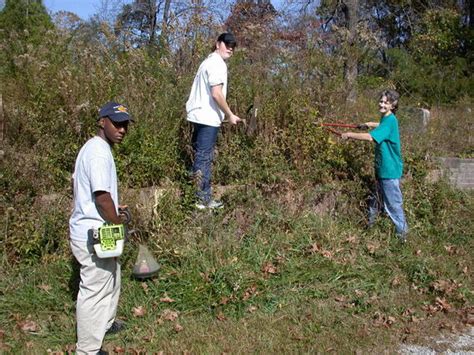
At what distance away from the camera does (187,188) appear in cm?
516

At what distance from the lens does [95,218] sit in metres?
3.41

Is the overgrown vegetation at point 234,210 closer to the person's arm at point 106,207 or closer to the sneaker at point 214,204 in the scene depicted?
the sneaker at point 214,204

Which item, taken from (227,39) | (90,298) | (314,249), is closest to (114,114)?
(90,298)

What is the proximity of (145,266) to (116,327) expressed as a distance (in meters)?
0.52

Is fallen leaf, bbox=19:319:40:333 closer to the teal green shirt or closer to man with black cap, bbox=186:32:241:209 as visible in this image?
man with black cap, bbox=186:32:241:209

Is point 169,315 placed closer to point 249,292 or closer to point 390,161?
point 249,292

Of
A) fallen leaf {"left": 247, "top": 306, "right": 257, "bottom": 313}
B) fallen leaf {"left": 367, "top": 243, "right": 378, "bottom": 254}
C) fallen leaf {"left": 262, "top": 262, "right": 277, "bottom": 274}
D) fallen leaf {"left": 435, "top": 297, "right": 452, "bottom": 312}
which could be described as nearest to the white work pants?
fallen leaf {"left": 247, "top": 306, "right": 257, "bottom": 313}

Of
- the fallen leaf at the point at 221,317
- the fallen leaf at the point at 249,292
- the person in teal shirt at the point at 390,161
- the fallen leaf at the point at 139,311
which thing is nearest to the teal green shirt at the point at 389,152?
the person in teal shirt at the point at 390,161

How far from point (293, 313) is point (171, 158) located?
2.30 metres

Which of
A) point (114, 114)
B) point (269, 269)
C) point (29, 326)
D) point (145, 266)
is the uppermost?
point (114, 114)

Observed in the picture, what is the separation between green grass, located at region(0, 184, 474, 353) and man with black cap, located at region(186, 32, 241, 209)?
33cm

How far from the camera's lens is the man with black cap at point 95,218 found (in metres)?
3.33

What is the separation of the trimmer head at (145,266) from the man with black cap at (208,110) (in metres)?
1.00

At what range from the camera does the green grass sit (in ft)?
12.7
